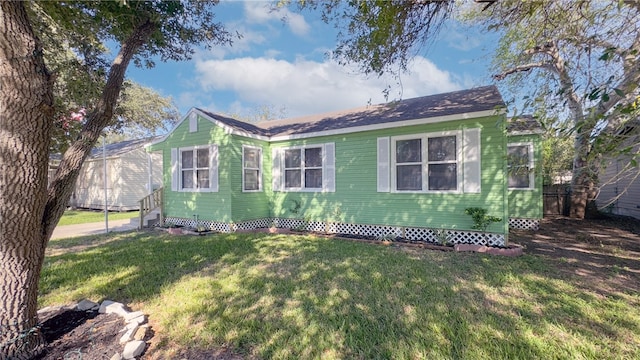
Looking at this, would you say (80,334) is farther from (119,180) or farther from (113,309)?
(119,180)

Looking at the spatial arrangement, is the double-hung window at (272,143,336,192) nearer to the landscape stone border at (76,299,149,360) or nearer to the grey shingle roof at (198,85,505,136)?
Result: the grey shingle roof at (198,85,505,136)

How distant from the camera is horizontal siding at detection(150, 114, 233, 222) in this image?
845 centimetres

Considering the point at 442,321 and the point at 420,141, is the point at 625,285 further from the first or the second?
the point at 420,141

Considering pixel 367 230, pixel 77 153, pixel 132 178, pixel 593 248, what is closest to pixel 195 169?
pixel 367 230

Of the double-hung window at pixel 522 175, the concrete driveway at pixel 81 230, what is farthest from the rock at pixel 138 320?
the double-hung window at pixel 522 175

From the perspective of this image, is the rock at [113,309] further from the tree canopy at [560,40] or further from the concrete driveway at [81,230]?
the concrete driveway at [81,230]

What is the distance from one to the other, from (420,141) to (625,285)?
4.37 metres

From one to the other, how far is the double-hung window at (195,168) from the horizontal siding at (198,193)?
16 cm

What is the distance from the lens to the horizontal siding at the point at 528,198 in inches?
341

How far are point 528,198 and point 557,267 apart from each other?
4811 mm

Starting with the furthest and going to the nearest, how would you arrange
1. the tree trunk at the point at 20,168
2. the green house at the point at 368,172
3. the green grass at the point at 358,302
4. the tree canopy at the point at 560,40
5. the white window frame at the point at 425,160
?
the white window frame at the point at 425,160 → the green house at the point at 368,172 → the tree canopy at the point at 560,40 → the green grass at the point at 358,302 → the tree trunk at the point at 20,168

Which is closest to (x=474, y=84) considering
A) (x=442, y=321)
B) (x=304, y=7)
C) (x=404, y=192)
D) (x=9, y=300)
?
(x=404, y=192)

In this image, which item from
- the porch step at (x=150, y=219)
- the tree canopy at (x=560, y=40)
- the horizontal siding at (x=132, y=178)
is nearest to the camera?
the tree canopy at (x=560, y=40)

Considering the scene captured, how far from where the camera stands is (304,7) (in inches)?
201
